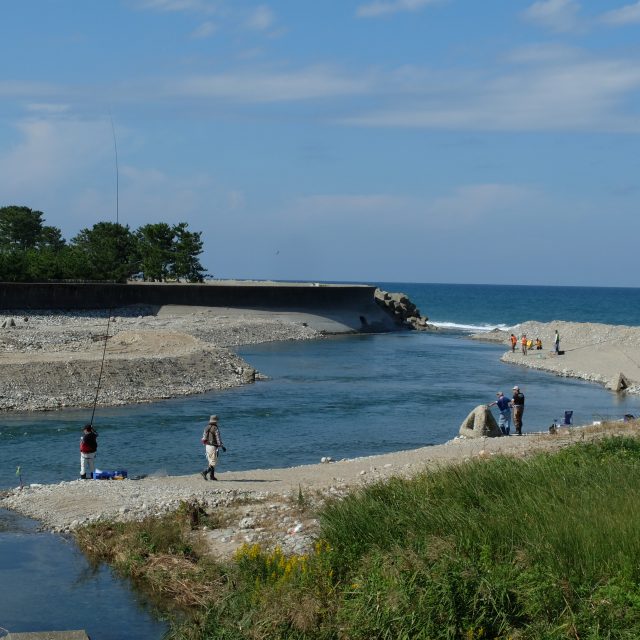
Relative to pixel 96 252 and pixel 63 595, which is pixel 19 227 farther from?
pixel 63 595

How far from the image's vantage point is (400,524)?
486 inches

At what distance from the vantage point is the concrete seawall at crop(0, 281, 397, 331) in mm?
64688

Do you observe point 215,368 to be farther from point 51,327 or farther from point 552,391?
point 51,327

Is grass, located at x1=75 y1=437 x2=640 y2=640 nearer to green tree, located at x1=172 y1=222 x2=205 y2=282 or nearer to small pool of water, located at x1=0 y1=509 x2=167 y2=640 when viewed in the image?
small pool of water, located at x1=0 y1=509 x2=167 y2=640

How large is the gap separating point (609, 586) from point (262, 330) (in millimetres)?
55287

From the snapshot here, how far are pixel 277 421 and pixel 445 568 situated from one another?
64.9 feet

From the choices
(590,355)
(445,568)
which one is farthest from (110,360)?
(445,568)

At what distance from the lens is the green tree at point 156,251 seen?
9562cm

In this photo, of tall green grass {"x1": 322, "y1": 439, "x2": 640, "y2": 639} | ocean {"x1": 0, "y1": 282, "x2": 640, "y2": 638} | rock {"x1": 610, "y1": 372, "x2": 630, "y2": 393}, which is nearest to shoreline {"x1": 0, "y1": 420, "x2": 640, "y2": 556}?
ocean {"x1": 0, "y1": 282, "x2": 640, "y2": 638}

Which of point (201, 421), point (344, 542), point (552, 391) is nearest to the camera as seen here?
point (344, 542)

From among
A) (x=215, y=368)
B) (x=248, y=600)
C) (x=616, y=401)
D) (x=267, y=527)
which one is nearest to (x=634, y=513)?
(x=248, y=600)

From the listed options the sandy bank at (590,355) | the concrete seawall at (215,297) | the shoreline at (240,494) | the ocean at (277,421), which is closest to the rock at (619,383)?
the sandy bank at (590,355)

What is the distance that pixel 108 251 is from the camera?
91812mm

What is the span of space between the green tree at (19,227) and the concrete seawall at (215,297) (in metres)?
40.6
